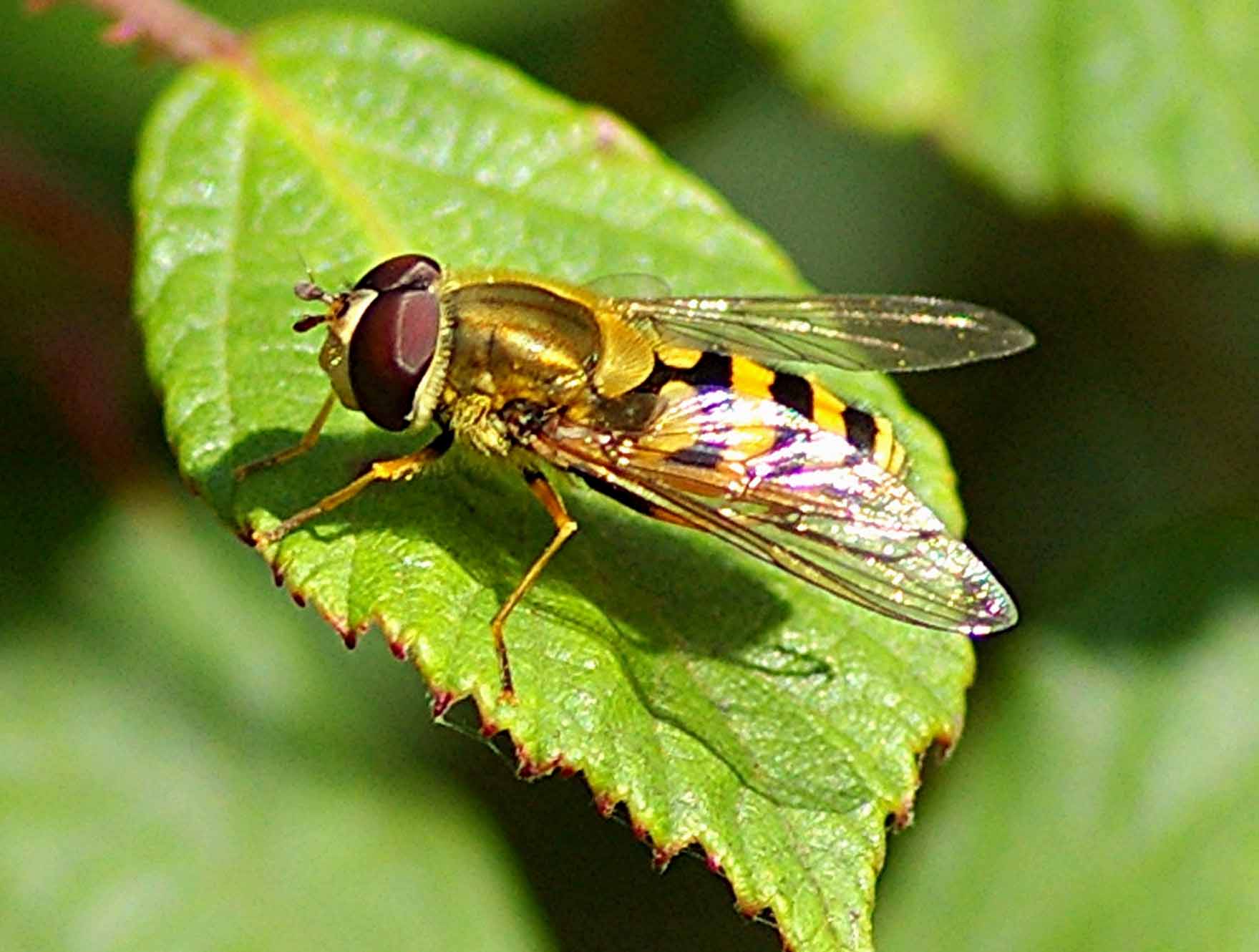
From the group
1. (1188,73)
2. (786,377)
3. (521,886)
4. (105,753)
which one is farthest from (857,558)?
(105,753)

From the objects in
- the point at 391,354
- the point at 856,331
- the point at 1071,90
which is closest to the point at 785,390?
the point at 856,331

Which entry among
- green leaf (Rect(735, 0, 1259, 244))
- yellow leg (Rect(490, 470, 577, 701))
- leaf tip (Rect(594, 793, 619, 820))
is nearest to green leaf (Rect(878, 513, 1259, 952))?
green leaf (Rect(735, 0, 1259, 244))

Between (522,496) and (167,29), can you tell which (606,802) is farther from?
(167,29)

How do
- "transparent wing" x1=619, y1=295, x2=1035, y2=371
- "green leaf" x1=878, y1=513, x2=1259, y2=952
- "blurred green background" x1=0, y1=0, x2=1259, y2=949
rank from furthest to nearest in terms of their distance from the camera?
"blurred green background" x1=0, y1=0, x2=1259, y2=949 → "green leaf" x1=878, y1=513, x2=1259, y2=952 → "transparent wing" x1=619, y1=295, x2=1035, y2=371

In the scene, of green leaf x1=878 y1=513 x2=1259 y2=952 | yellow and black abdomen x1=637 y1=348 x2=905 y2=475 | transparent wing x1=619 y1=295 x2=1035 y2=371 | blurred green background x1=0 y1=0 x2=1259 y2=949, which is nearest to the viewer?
yellow and black abdomen x1=637 y1=348 x2=905 y2=475

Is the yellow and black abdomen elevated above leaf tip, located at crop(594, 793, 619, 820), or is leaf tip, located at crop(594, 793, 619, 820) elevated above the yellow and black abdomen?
the yellow and black abdomen

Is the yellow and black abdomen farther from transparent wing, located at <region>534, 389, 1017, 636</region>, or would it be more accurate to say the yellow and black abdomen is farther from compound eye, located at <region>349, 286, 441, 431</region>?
compound eye, located at <region>349, 286, 441, 431</region>
